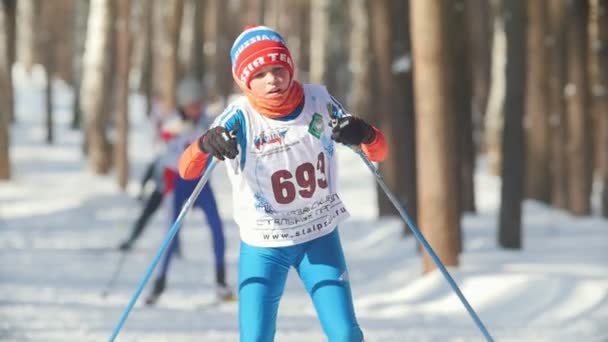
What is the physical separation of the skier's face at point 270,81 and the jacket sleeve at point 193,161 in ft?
1.31

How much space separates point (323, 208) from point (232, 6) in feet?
173

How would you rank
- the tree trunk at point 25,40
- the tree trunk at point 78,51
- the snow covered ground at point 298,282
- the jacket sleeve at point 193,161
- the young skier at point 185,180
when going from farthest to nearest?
the tree trunk at point 25,40, the tree trunk at point 78,51, the young skier at point 185,180, the snow covered ground at point 298,282, the jacket sleeve at point 193,161

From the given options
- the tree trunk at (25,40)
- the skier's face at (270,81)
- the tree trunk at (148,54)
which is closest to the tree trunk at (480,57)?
the tree trunk at (148,54)

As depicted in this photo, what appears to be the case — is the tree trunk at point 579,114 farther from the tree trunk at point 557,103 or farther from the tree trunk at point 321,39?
the tree trunk at point 321,39

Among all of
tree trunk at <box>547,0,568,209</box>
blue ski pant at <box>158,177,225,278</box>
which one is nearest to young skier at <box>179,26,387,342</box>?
blue ski pant at <box>158,177,225,278</box>

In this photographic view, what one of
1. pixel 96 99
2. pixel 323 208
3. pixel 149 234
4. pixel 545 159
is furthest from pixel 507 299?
pixel 96 99

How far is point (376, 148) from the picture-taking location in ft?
16.0

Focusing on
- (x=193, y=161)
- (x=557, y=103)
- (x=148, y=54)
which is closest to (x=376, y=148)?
(x=193, y=161)

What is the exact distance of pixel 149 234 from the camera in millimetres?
13953

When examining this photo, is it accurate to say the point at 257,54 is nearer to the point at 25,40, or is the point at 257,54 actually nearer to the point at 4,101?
the point at 4,101

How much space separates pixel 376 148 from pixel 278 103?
54cm

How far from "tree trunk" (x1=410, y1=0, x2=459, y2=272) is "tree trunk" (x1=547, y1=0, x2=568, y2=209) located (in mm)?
8476

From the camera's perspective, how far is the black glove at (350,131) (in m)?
4.63

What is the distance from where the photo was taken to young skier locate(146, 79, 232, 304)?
8773 mm
